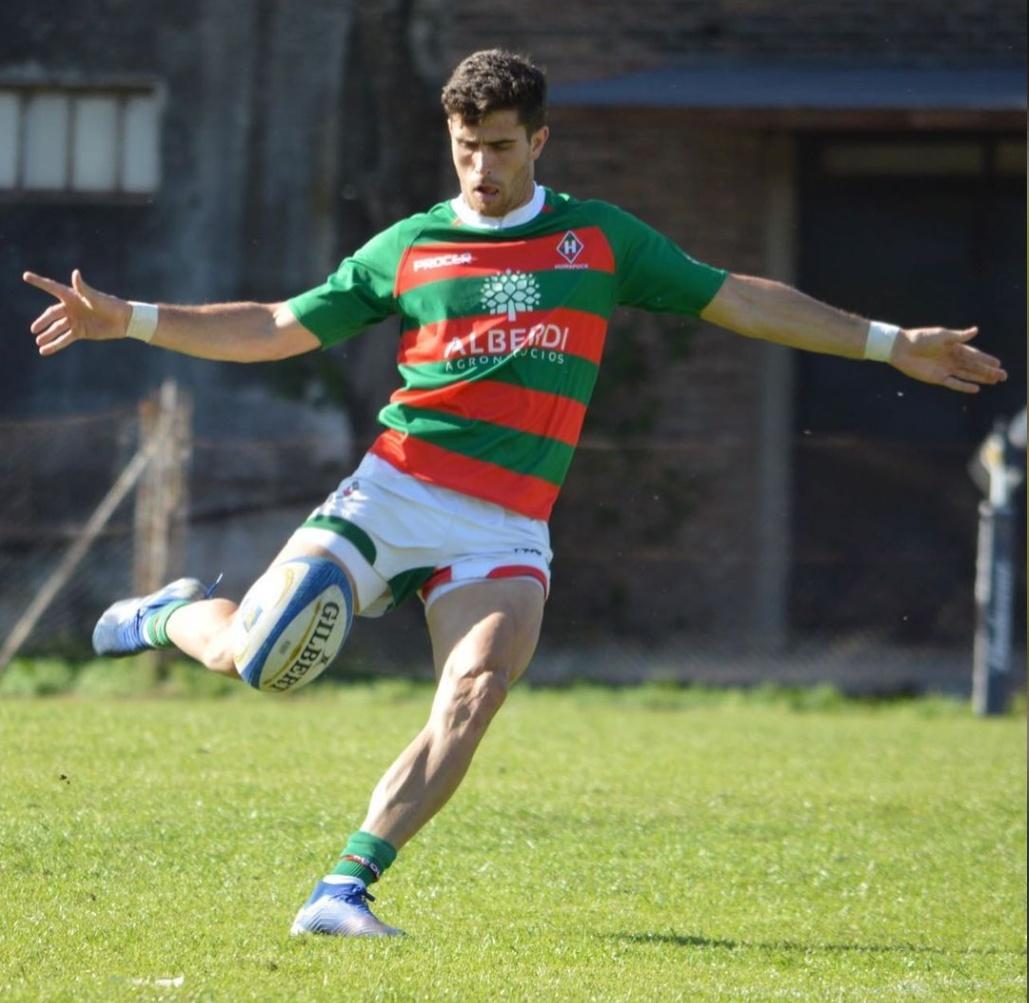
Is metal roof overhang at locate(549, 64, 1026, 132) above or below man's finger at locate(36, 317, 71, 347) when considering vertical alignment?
below

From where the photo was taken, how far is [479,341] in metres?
5.82

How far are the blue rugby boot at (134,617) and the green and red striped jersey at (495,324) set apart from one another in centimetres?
80

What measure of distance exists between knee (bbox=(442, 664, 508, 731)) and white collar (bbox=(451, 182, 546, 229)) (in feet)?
4.19

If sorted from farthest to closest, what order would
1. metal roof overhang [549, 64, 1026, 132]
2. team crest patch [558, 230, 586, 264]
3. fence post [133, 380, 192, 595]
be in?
1. metal roof overhang [549, 64, 1026, 132]
2. fence post [133, 380, 192, 595]
3. team crest patch [558, 230, 586, 264]

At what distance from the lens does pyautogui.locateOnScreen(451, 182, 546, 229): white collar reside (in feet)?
19.5

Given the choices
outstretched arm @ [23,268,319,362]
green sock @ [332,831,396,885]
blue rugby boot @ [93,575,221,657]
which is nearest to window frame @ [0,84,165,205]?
blue rugby boot @ [93,575,221,657]

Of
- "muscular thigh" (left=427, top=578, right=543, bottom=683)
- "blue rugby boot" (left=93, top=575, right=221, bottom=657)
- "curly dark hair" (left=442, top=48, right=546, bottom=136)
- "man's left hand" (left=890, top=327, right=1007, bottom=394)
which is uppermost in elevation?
"curly dark hair" (left=442, top=48, right=546, bottom=136)

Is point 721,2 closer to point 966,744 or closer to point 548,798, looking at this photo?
point 966,744

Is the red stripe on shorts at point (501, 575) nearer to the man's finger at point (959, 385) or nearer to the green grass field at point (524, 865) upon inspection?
the green grass field at point (524, 865)

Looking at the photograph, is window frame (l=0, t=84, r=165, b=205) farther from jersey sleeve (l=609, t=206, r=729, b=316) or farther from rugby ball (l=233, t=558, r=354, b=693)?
rugby ball (l=233, t=558, r=354, b=693)

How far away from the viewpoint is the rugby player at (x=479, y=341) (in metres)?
5.78

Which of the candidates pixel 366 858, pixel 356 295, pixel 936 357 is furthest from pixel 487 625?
pixel 936 357

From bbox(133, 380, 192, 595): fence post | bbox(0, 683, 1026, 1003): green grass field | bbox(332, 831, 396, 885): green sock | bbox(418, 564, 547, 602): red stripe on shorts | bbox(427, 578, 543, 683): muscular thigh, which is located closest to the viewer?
bbox(0, 683, 1026, 1003): green grass field

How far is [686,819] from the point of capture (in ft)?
26.4
